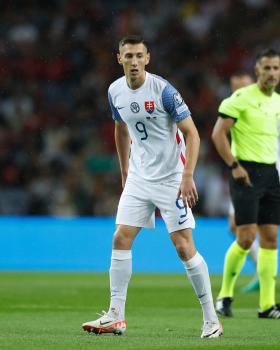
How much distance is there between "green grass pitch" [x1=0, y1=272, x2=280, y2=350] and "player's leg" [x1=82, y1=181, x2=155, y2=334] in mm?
92

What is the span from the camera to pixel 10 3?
20.9 m

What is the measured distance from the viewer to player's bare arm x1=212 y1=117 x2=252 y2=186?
29.7ft

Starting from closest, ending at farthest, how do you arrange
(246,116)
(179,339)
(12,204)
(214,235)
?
(179,339) < (246,116) < (214,235) < (12,204)

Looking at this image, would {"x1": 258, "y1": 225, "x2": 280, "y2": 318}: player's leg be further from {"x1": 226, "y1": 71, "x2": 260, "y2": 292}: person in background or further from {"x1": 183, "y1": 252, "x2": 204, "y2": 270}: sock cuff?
{"x1": 226, "y1": 71, "x2": 260, "y2": 292}: person in background

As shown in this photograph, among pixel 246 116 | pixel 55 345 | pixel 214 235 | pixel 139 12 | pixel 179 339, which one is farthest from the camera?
pixel 139 12

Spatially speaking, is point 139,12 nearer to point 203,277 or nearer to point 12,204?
point 12,204

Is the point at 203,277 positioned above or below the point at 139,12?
below

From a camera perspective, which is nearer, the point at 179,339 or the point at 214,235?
the point at 179,339

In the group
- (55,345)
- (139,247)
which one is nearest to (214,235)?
(139,247)

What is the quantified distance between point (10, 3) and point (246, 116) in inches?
490

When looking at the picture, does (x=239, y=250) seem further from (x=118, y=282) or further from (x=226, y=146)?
(x=118, y=282)

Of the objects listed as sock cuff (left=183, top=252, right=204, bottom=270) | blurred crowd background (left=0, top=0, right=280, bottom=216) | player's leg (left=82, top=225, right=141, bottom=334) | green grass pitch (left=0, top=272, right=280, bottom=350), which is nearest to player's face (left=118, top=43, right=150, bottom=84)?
player's leg (left=82, top=225, right=141, bottom=334)

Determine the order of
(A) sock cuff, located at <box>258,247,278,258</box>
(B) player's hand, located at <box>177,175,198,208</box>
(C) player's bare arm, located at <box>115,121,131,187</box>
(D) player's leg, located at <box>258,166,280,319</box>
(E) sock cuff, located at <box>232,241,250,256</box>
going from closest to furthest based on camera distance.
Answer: (B) player's hand, located at <box>177,175,198,208</box>
(C) player's bare arm, located at <box>115,121,131,187</box>
(D) player's leg, located at <box>258,166,280,319</box>
(A) sock cuff, located at <box>258,247,278,258</box>
(E) sock cuff, located at <box>232,241,250,256</box>

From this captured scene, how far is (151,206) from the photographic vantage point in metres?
7.30
